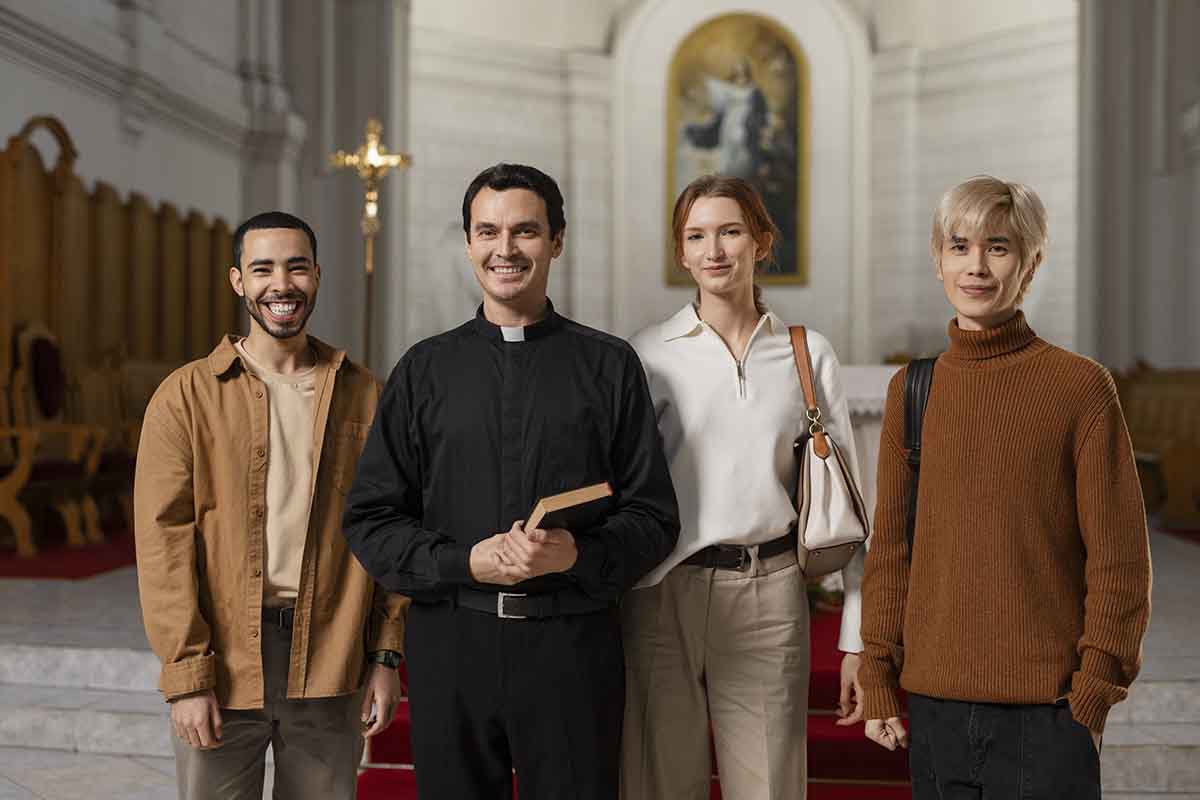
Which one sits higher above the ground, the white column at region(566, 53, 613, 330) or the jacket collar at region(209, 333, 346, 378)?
the white column at region(566, 53, 613, 330)

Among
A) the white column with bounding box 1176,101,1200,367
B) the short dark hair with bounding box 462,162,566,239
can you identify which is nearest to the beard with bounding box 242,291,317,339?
the short dark hair with bounding box 462,162,566,239

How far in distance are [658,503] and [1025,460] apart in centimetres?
58

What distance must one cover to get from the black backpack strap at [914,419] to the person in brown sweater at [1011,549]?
0.02m

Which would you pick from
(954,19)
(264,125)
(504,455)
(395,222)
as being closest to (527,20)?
(395,222)

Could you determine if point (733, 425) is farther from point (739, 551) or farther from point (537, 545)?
point (537, 545)

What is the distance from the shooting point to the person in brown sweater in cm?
176

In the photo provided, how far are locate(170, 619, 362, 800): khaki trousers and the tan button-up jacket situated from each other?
1.8 inches

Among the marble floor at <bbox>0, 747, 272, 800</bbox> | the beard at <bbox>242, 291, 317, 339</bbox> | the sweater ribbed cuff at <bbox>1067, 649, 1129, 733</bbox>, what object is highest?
the beard at <bbox>242, 291, 317, 339</bbox>

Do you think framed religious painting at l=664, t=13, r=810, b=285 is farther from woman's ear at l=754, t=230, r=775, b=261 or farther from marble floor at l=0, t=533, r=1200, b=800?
woman's ear at l=754, t=230, r=775, b=261

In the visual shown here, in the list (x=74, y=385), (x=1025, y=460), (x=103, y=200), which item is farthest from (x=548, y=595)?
(x=103, y=200)

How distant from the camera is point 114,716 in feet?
13.1

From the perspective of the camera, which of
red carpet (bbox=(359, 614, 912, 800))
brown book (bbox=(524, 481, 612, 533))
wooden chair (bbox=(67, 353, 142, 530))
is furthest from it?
wooden chair (bbox=(67, 353, 142, 530))

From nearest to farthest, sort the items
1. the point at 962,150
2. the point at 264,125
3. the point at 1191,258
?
the point at 1191,258
the point at 264,125
the point at 962,150

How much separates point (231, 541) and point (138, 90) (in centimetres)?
823
